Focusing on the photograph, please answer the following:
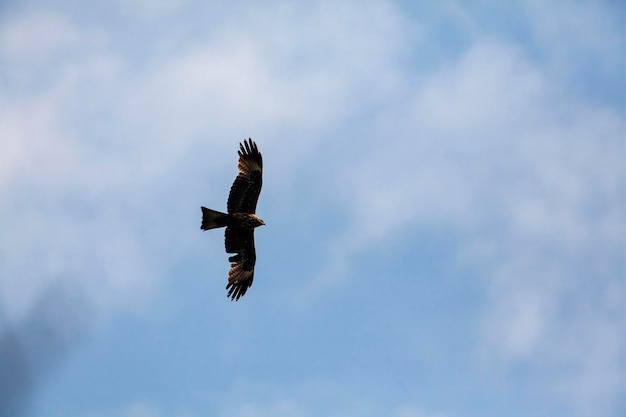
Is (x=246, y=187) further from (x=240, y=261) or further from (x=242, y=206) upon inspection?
(x=240, y=261)

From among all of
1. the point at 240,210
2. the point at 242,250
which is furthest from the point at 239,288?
the point at 240,210

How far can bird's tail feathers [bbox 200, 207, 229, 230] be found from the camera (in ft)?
87.4

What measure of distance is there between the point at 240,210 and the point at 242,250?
2.03 metres

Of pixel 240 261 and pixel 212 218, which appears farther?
pixel 240 261

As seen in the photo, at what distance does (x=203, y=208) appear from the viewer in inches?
1048

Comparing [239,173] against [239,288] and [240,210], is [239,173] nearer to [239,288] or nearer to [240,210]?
[240,210]

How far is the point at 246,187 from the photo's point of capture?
27625mm

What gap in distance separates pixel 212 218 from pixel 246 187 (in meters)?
1.65

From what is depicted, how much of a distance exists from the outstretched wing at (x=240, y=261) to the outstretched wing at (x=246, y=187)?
4.12ft

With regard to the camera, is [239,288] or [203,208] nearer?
[203,208]

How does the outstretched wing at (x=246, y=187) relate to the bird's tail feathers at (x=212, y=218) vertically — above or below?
above

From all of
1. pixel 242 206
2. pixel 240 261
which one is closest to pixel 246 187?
pixel 242 206

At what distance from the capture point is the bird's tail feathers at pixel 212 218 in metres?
26.6

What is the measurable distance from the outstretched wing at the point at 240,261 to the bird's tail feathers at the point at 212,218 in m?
1.46
